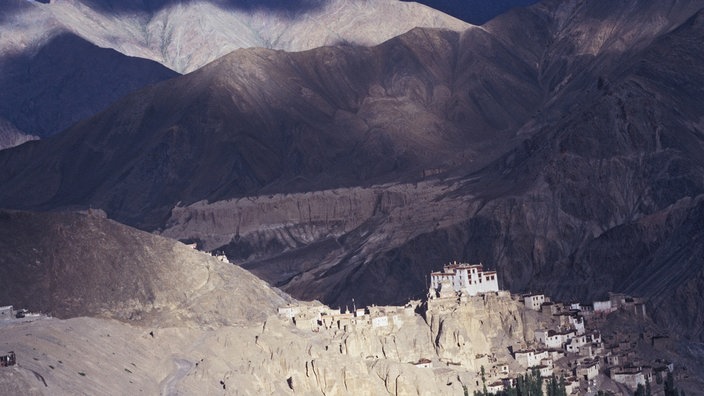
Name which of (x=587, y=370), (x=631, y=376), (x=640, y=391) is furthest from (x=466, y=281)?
(x=640, y=391)

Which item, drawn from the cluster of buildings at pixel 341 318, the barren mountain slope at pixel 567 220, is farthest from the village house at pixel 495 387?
the barren mountain slope at pixel 567 220

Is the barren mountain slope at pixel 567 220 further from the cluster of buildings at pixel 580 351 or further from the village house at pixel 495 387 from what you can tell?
the village house at pixel 495 387

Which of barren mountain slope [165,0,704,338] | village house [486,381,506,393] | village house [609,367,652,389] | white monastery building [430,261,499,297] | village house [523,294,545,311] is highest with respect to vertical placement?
barren mountain slope [165,0,704,338]

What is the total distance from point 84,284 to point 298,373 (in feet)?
55.7

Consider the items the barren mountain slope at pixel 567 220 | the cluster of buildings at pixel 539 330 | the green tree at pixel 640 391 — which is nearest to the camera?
the green tree at pixel 640 391

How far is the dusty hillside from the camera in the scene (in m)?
104

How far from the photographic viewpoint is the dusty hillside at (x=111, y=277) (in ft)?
340

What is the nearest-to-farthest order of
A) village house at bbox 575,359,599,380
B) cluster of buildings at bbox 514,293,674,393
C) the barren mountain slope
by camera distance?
village house at bbox 575,359,599,380, cluster of buildings at bbox 514,293,674,393, the barren mountain slope

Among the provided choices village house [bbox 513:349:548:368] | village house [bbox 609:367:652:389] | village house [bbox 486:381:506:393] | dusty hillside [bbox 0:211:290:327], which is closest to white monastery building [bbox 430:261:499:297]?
village house [bbox 513:349:548:368]

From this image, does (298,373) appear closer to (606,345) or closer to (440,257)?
(606,345)

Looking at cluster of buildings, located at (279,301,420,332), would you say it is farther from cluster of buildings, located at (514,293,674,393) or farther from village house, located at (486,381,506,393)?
village house, located at (486,381,506,393)

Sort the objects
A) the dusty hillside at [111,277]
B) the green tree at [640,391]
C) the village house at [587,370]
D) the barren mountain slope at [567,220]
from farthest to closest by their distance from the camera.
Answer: the barren mountain slope at [567,220] < the village house at [587,370] < the dusty hillside at [111,277] < the green tree at [640,391]

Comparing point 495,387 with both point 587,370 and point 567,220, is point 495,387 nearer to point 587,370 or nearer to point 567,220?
point 587,370

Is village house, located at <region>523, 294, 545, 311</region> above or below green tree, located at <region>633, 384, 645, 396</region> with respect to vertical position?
above
